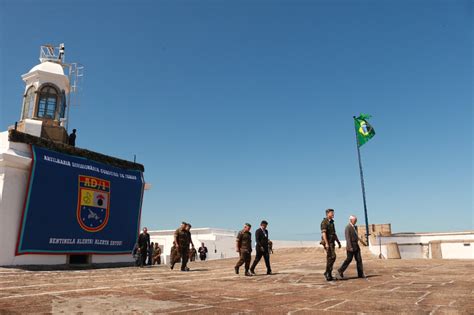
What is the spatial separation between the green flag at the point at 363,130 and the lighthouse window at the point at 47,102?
22245 mm

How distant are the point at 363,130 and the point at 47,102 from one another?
2311 cm

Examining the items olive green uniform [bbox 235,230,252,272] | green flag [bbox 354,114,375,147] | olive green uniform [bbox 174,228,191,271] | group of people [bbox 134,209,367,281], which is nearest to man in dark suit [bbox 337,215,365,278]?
group of people [bbox 134,209,367,281]

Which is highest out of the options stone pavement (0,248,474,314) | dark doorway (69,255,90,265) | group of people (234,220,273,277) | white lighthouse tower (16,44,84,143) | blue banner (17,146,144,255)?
white lighthouse tower (16,44,84,143)

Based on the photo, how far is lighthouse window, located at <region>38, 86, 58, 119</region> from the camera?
18.7 meters

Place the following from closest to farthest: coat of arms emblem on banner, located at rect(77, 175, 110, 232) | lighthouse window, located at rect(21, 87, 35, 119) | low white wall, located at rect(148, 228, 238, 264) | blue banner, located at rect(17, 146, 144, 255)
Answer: blue banner, located at rect(17, 146, 144, 255) → coat of arms emblem on banner, located at rect(77, 175, 110, 232) → lighthouse window, located at rect(21, 87, 35, 119) → low white wall, located at rect(148, 228, 238, 264)

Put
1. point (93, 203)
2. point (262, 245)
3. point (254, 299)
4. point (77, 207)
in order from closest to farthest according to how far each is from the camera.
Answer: point (254, 299), point (262, 245), point (77, 207), point (93, 203)

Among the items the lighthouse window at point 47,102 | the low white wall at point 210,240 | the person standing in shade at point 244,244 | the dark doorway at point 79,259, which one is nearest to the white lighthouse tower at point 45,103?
the lighthouse window at point 47,102

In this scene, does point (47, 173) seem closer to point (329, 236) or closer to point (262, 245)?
point (262, 245)

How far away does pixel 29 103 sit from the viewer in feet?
61.8

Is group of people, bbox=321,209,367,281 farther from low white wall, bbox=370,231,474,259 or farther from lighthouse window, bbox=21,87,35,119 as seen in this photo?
lighthouse window, bbox=21,87,35,119

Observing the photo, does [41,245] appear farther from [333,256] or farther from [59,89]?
[333,256]

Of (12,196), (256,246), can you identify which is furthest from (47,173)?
(256,246)

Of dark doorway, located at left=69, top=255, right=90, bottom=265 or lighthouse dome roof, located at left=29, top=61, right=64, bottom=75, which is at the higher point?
lighthouse dome roof, located at left=29, top=61, right=64, bottom=75

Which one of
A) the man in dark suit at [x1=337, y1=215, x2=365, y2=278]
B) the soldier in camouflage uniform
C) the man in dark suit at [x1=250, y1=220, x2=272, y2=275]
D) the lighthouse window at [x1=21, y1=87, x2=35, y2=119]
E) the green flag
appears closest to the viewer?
the soldier in camouflage uniform
